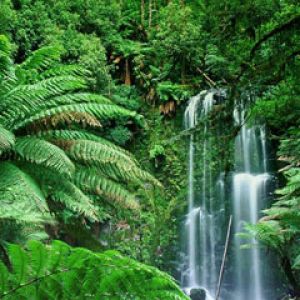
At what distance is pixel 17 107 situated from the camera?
13.8 feet

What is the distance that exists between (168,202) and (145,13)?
6.80m

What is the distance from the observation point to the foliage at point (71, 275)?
1474 mm

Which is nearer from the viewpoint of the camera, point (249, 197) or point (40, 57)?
point (40, 57)

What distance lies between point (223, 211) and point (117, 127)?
3.17 meters

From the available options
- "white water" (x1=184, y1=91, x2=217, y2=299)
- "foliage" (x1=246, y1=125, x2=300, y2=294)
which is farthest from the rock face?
"foliage" (x1=246, y1=125, x2=300, y2=294)

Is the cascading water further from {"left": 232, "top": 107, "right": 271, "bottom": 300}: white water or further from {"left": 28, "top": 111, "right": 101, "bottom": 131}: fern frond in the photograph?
{"left": 28, "top": 111, "right": 101, "bottom": 131}: fern frond

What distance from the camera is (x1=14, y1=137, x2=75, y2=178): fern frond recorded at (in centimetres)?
397

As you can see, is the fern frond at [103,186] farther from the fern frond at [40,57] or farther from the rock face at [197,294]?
the rock face at [197,294]

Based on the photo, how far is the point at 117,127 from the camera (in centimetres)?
1017

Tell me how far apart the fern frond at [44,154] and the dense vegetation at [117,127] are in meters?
0.01

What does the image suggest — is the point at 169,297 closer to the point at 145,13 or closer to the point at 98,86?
the point at 98,86

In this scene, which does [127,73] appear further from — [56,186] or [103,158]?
[56,186]

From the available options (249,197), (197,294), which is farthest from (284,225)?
(249,197)

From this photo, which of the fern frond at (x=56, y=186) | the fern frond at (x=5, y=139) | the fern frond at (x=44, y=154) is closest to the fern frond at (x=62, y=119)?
the fern frond at (x=44, y=154)
